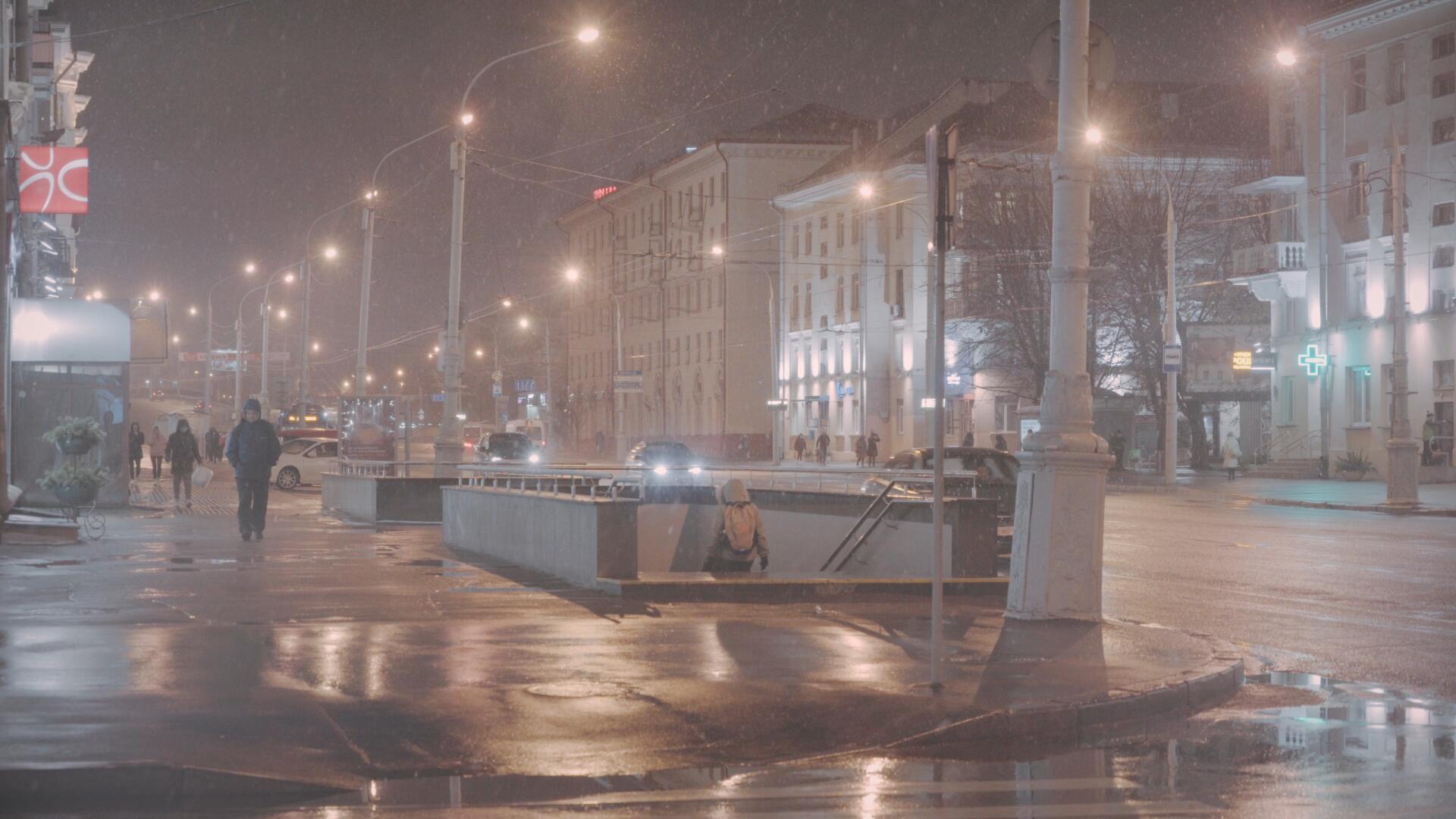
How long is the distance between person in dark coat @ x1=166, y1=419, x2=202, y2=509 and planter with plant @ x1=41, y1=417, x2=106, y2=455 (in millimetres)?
7272

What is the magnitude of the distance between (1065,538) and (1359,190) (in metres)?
47.8

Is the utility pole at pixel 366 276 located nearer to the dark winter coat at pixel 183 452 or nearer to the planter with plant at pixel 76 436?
the dark winter coat at pixel 183 452

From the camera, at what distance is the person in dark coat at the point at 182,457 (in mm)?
35312

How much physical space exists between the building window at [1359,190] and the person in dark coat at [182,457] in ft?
126

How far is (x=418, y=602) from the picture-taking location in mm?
14828

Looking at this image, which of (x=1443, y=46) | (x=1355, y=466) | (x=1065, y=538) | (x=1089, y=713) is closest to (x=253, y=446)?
(x=1065, y=538)

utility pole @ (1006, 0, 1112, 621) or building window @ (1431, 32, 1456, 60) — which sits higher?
building window @ (1431, 32, 1456, 60)

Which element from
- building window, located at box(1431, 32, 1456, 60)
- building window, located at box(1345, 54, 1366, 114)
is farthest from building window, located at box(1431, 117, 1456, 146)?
building window, located at box(1345, 54, 1366, 114)

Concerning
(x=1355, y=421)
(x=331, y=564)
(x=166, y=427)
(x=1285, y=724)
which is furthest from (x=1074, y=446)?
(x=166, y=427)

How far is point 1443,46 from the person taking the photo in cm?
5178

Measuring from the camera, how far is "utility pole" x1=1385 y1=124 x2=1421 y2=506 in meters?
37.0

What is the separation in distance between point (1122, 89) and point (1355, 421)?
1155 inches

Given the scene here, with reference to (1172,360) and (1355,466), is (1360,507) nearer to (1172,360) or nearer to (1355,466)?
(1172,360)

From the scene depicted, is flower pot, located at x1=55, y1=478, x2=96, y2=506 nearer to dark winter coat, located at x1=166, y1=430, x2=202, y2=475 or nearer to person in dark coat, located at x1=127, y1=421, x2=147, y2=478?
dark winter coat, located at x1=166, y1=430, x2=202, y2=475
